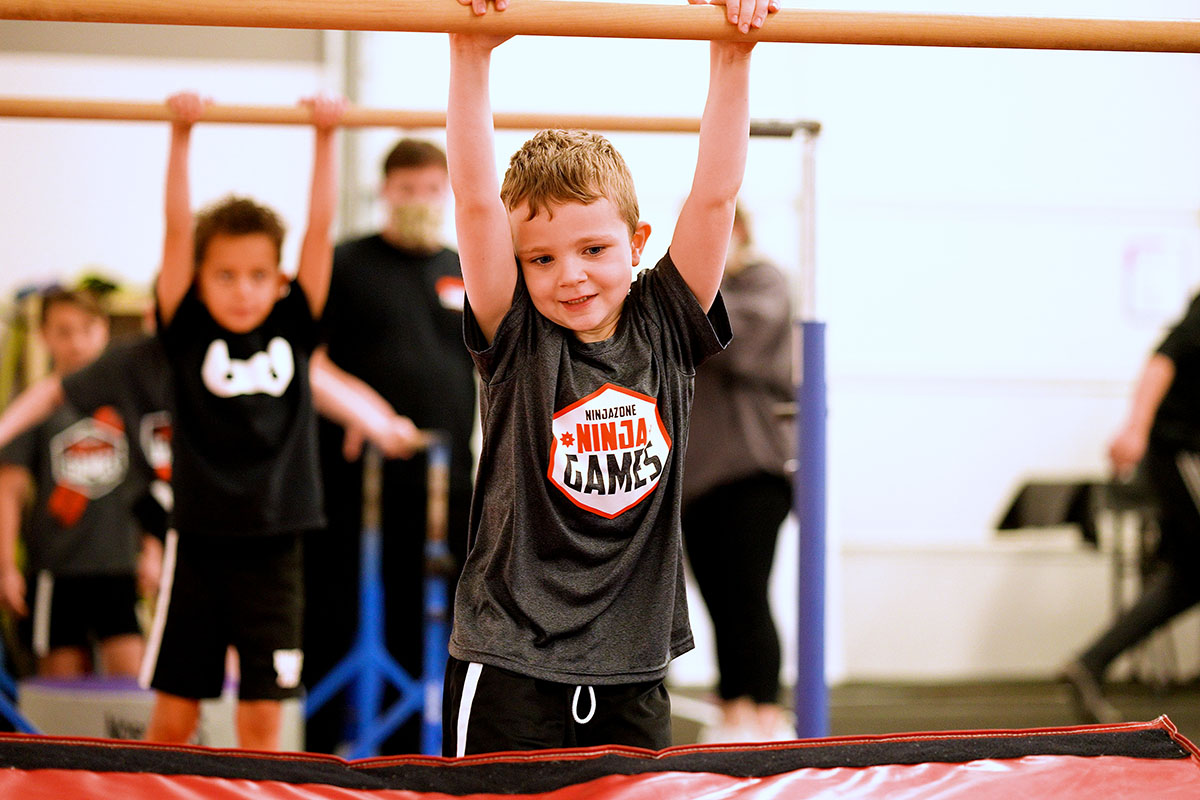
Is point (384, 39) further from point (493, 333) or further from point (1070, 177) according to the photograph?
point (493, 333)

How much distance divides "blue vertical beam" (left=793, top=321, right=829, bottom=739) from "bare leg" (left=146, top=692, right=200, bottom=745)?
1236 millimetres

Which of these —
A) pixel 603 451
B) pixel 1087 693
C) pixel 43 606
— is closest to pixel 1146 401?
pixel 1087 693

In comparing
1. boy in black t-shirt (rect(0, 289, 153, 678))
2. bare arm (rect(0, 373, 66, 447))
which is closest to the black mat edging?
bare arm (rect(0, 373, 66, 447))

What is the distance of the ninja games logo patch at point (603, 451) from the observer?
1.46m

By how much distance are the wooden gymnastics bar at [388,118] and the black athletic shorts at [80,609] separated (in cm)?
164

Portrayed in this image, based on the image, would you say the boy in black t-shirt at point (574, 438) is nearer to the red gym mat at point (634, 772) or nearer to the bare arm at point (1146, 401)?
the red gym mat at point (634, 772)

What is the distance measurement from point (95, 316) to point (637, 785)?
8.98ft

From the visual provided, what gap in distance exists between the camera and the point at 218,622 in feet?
7.66

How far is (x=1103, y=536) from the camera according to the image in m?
4.93

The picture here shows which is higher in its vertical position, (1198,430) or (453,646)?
(1198,430)

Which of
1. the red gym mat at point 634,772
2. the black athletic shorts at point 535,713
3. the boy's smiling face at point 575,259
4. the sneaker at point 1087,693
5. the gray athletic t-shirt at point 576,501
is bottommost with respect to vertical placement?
the sneaker at point 1087,693

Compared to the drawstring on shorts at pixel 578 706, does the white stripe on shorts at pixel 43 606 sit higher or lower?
lower

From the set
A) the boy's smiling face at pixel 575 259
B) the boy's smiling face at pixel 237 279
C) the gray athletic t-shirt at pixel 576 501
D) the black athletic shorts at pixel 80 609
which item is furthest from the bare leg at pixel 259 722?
the boy's smiling face at pixel 575 259

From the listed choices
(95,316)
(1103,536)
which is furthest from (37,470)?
(1103,536)
